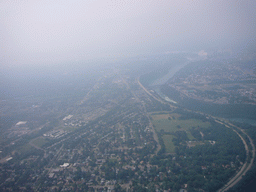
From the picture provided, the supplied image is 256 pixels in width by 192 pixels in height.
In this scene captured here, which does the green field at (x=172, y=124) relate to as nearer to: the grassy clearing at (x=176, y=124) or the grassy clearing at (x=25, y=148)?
the grassy clearing at (x=176, y=124)

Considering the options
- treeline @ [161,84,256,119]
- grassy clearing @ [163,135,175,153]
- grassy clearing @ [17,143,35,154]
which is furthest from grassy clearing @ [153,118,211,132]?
grassy clearing @ [17,143,35,154]

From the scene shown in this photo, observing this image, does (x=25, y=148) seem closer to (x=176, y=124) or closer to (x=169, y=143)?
(x=169, y=143)

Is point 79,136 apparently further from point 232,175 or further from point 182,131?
point 232,175

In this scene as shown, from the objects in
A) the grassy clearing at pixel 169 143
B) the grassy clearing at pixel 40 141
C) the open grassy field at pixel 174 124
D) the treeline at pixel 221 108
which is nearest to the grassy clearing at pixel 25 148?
the grassy clearing at pixel 40 141

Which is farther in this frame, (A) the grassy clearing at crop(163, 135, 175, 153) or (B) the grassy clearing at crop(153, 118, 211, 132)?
(B) the grassy clearing at crop(153, 118, 211, 132)

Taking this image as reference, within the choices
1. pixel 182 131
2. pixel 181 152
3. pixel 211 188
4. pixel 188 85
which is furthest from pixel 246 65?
pixel 211 188

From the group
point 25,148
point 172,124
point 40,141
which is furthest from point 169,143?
point 25,148

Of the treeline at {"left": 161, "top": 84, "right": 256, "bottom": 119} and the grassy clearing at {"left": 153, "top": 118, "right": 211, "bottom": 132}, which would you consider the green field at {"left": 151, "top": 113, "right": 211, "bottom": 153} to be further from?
the treeline at {"left": 161, "top": 84, "right": 256, "bottom": 119}

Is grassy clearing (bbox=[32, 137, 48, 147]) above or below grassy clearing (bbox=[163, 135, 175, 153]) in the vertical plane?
above
